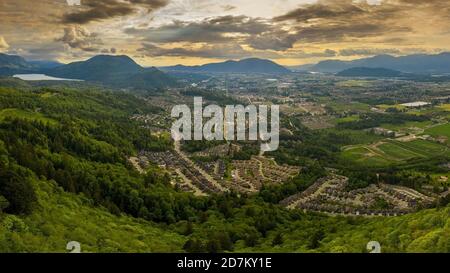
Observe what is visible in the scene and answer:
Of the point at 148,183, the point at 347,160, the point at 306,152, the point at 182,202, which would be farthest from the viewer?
the point at 306,152

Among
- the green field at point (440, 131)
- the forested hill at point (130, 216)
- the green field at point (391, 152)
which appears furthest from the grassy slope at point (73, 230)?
the green field at point (440, 131)

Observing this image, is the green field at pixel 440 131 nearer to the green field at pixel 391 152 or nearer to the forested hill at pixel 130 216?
the green field at pixel 391 152

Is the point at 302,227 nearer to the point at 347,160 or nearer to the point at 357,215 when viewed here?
the point at 357,215

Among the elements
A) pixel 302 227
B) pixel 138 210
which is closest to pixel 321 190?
pixel 302 227

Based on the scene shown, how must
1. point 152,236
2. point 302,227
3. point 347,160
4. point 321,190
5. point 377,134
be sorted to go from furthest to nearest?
point 377,134
point 347,160
point 321,190
point 302,227
point 152,236

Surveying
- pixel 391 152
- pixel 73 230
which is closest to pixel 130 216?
pixel 73 230

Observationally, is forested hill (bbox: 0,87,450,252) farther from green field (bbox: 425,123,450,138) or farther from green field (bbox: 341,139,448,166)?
green field (bbox: 425,123,450,138)

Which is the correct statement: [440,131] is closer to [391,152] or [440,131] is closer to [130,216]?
[391,152]
